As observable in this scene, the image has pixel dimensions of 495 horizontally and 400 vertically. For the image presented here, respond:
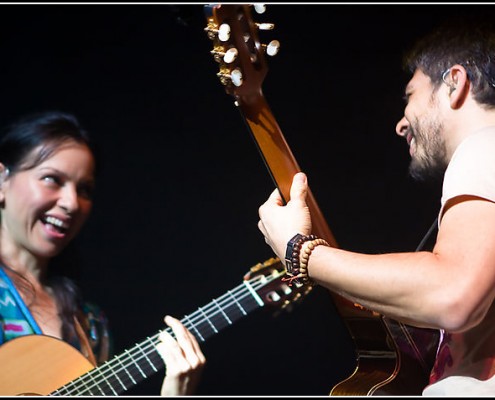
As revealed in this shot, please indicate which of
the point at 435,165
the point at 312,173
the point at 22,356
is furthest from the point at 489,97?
the point at 22,356

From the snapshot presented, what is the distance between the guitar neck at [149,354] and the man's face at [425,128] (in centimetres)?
64

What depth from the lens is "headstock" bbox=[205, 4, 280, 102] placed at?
4.32 ft

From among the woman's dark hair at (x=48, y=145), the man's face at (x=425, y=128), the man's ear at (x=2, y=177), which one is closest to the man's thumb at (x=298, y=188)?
the man's face at (x=425, y=128)

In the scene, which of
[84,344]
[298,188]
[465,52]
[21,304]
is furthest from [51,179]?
[465,52]

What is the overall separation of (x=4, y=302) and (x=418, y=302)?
47.8 inches

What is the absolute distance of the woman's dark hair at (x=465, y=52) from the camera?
3.83ft

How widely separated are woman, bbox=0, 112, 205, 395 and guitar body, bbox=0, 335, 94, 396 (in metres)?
0.07

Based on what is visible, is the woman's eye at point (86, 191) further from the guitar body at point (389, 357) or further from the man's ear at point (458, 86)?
the man's ear at point (458, 86)

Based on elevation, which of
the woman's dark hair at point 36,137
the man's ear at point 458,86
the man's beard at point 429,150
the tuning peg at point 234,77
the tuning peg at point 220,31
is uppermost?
the woman's dark hair at point 36,137

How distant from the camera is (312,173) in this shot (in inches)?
88.0

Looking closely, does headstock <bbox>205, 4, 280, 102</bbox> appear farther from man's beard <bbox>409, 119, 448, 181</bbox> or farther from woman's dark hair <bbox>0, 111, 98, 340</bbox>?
woman's dark hair <bbox>0, 111, 98, 340</bbox>

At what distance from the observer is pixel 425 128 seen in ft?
3.97

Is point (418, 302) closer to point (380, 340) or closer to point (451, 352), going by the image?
point (451, 352)

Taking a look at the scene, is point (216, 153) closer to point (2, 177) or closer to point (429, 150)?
point (2, 177)
